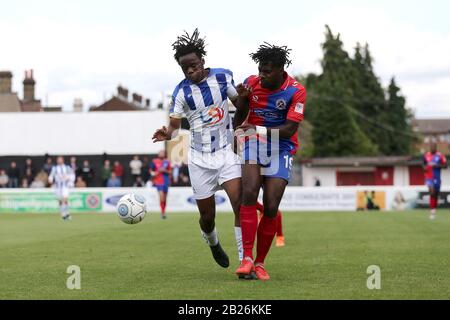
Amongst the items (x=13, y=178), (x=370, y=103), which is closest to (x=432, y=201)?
(x=13, y=178)

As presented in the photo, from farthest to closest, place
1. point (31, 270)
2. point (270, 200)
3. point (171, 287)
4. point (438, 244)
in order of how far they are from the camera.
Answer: point (438, 244) < point (31, 270) < point (270, 200) < point (171, 287)

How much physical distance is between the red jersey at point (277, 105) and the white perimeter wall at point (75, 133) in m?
41.7

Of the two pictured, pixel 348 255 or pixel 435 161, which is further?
pixel 435 161

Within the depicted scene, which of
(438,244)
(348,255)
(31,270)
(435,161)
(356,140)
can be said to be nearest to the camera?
(31,270)

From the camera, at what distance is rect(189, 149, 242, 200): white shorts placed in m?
10.6

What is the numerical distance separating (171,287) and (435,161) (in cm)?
2079

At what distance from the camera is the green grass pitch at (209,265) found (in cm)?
889

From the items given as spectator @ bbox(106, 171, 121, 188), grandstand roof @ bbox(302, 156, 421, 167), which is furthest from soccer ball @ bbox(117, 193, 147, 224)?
grandstand roof @ bbox(302, 156, 421, 167)

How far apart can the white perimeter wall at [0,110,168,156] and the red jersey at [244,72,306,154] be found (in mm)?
41694

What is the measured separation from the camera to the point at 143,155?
167 feet
